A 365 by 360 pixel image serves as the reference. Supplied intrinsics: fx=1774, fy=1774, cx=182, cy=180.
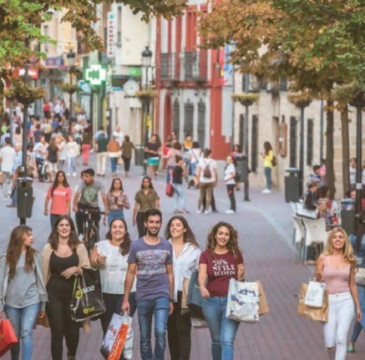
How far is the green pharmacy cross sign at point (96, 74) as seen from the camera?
78625mm

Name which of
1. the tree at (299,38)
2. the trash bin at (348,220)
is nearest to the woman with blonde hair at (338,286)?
the tree at (299,38)

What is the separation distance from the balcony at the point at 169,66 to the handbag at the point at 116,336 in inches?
1929

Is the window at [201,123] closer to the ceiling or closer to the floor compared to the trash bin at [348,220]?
closer to the ceiling

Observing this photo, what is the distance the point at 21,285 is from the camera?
15516 mm

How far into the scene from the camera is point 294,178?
A: 125 ft

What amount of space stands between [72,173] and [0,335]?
41.8 meters

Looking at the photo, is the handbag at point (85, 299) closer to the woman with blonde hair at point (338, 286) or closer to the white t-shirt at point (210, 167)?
the woman with blonde hair at point (338, 286)

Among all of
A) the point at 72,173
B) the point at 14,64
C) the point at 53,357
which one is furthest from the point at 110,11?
the point at 53,357

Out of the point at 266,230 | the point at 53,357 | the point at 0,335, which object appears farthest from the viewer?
the point at 266,230

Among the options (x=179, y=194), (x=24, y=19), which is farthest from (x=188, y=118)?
(x=24, y=19)

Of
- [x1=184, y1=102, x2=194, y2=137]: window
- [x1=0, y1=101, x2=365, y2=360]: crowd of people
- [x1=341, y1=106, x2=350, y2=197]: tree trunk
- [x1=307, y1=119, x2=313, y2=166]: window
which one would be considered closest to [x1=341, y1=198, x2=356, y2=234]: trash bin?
[x1=341, y1=106, x2=350, y2=197]: tree trunk

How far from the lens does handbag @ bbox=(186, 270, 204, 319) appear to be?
51.3 feet

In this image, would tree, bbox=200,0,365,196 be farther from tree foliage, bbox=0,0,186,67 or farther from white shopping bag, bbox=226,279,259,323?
white shopping bag, bbox=226,279,259,323

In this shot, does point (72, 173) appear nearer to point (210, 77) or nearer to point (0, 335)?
point (210, 77)
